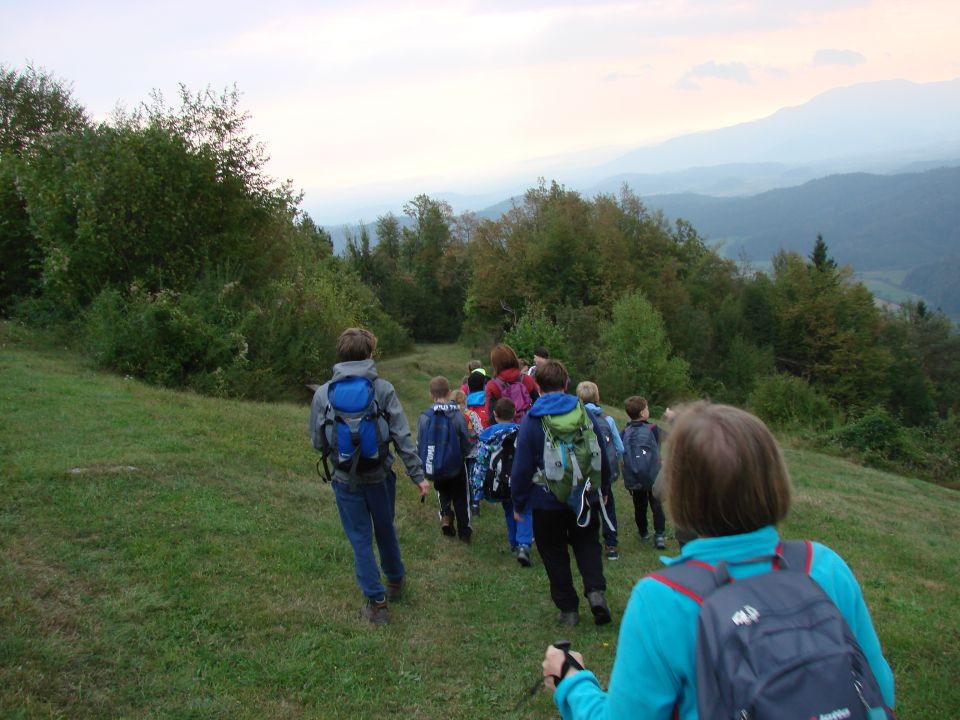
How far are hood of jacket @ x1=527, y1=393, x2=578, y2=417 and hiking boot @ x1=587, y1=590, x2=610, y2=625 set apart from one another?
161 cm

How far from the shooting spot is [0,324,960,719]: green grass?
181 inches

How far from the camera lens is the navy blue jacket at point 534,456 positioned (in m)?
5.41

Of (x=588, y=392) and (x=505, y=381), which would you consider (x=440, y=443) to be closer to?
(x=505, y=381)

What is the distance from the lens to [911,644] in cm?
571

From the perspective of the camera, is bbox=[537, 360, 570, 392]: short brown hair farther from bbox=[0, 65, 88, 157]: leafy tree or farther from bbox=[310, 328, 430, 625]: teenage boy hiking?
bbox=[0, 65, 88, 157]: leafy tree

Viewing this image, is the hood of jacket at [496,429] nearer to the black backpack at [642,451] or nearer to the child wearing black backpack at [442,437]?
the child wearing black backpack at [442,437]

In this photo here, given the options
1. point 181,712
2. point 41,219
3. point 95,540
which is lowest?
point 181,712

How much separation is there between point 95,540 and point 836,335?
57025mm

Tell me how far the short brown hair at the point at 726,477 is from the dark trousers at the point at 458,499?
6.30 m

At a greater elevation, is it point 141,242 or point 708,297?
point 141,242

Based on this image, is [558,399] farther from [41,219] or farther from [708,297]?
[708,297]

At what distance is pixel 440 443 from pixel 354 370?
8.82 ft

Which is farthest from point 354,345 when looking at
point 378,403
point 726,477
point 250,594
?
point 726,477

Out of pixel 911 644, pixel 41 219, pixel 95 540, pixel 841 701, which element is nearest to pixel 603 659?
pixel 911 644
